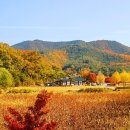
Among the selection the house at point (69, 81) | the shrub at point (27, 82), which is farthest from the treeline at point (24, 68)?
the house at point (69, 81)

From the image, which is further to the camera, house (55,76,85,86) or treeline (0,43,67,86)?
house (55,76,85,86)

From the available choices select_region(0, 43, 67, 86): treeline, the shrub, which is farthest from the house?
the shrub

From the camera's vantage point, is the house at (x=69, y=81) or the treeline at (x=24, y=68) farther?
the house at (x=69, y=81)

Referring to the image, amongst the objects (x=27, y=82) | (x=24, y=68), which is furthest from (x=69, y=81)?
(x=27, y=82)

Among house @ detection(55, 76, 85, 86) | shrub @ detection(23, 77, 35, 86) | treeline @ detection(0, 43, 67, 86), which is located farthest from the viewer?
house @ detection(55, 76, 85, 86)

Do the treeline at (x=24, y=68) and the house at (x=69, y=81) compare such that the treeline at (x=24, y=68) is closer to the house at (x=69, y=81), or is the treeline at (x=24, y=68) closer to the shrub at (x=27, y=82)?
the shrub at (x=27, y=82)

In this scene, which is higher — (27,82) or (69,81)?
(69,81)

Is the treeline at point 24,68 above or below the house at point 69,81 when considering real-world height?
above

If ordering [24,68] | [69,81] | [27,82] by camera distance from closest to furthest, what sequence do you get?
[27,82] < [24,68] < [69,81]

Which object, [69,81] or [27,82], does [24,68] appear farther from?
[69,81]

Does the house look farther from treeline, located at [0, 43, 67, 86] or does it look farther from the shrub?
the shrub

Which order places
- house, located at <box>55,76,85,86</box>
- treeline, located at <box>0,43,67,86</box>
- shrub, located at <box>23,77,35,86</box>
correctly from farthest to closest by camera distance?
house, located at <box>55,76,85,86</box>, shrub, located at <box>23,77,35,86</box>, treeline, located at <box>0,43,67,86</box>

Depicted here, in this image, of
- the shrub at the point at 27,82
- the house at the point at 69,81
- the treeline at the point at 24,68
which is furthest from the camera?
the house at the point at 69,81

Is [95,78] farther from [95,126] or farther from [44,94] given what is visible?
[44,94]
